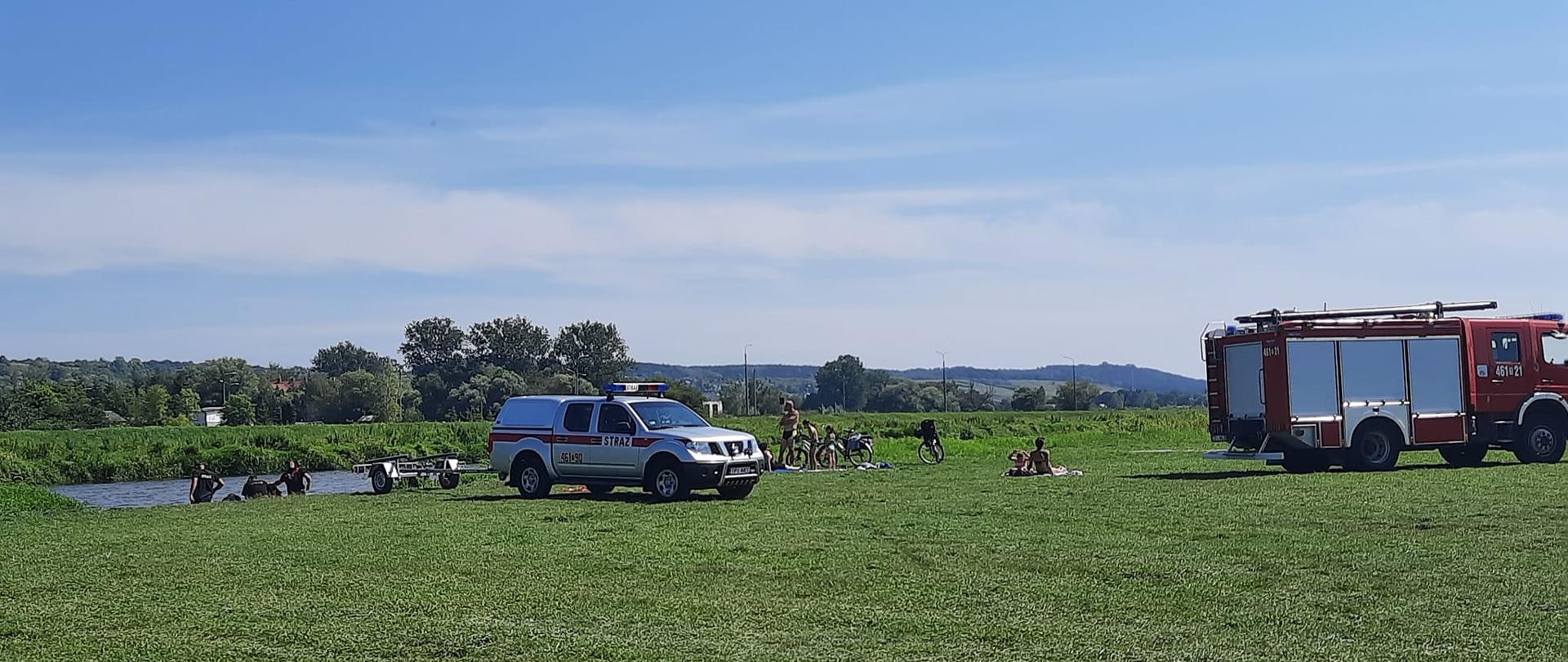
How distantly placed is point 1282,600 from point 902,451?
108 feet

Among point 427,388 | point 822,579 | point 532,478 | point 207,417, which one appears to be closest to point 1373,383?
point 532,478

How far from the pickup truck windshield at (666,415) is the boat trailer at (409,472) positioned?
585 centimetres

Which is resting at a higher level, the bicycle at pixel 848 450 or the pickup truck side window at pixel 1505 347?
the pickup truck side window at pixel 1505 347

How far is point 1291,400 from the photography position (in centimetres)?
2550

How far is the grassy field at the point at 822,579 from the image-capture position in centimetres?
898

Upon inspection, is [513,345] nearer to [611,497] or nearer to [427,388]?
[427,388]

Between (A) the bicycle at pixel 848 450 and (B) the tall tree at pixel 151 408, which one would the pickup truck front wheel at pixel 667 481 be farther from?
(B) the tall tree at pixel 151 408

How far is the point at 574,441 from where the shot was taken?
2267cm

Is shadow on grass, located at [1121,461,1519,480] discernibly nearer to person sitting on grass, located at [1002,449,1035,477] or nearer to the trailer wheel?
person sitting on grass, located at [1002,449,1035,477]

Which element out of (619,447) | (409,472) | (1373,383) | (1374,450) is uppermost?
(1373,383)

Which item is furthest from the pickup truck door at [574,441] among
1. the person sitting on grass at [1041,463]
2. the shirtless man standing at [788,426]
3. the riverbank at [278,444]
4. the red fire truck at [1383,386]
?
the riverbank at [278,444]

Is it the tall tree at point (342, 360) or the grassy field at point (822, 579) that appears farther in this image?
the tall tree at point (342, 360)

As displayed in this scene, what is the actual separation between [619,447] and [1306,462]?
1225 centimetres

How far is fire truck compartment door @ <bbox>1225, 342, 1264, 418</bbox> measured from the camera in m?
26.0
